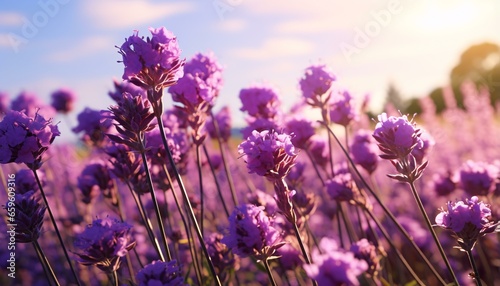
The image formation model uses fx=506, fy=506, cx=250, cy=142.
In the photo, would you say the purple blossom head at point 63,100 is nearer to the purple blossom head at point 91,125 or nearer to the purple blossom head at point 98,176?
the purple blossom head at point 91,125

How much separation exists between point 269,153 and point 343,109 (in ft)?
4.95

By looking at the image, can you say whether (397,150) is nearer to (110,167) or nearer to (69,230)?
(110,167)

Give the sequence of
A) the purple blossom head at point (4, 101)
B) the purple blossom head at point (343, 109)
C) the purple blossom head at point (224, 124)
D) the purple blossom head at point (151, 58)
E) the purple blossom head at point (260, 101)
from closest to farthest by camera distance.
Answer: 1. the purple blossom head at point (151, 58)
2. the purple blossom head at point (260, 101)
3. the purple blossom head at point (343, 109)
4. the purple blossom head at point (224, 124)
5. the purple blossom head at point (4, 101)

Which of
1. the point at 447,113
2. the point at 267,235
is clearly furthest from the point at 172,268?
the point at 447,113

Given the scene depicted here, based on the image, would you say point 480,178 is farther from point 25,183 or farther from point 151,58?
point 25,183

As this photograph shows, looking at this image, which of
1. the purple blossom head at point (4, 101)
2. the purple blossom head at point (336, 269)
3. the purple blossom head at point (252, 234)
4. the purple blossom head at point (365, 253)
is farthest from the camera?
the purple blossom head at point (4, 101)

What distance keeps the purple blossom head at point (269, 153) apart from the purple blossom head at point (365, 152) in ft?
5.31

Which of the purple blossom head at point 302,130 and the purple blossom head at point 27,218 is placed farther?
the purple blossom head at point 302,130

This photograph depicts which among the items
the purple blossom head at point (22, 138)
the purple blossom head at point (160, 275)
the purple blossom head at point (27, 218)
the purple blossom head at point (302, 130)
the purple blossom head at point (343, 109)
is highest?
the purple blossom head at point (22, 138)

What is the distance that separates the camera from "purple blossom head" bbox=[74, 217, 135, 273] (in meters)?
2.44

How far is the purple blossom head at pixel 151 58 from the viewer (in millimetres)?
2381

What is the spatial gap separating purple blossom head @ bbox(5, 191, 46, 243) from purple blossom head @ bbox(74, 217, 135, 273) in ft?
1.19

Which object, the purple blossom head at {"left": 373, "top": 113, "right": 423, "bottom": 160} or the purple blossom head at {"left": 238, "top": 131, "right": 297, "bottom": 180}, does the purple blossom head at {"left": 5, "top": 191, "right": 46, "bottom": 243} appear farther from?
the purple blossom head at {"left": 373, "top": 113, "right": 423, "bottom": 160}

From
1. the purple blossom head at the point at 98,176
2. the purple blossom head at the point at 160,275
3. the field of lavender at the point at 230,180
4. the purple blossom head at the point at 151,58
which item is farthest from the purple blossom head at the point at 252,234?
the purple blossom head at the point at 98,176
